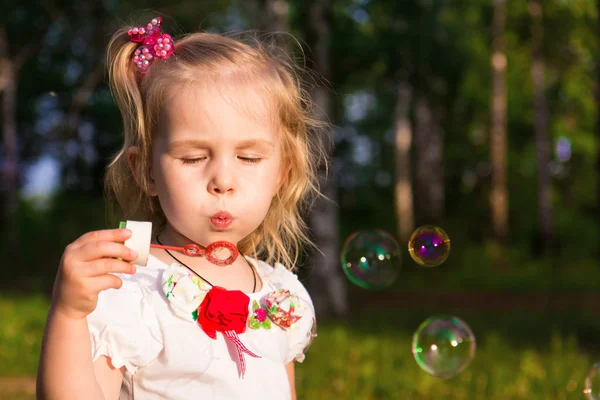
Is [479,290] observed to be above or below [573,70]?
below

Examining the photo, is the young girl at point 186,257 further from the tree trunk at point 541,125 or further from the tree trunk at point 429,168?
the tree trunk at point 429,168

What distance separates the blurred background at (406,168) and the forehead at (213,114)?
613 millimetres

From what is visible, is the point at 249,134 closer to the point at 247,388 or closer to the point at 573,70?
the point at 247,388

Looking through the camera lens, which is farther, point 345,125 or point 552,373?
point 345,125

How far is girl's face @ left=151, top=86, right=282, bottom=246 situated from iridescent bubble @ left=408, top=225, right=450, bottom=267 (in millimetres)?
1317

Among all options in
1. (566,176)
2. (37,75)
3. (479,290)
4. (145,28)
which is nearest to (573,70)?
(566,176)

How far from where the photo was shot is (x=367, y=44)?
9469 mm

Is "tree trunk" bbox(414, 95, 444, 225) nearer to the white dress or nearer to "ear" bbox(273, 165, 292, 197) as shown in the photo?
"ear" bbox(273, 165, 292, 197)

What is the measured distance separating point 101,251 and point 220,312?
479mm

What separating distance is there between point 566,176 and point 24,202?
52.0 ft

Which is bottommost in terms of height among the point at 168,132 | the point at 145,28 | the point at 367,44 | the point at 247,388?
the point at 247,388

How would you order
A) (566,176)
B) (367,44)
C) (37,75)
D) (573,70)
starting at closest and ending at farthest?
(367,44) → (573,70) → (37,75) → (566,176)

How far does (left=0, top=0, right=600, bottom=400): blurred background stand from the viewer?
227 inches

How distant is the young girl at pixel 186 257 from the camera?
6.09 feet
